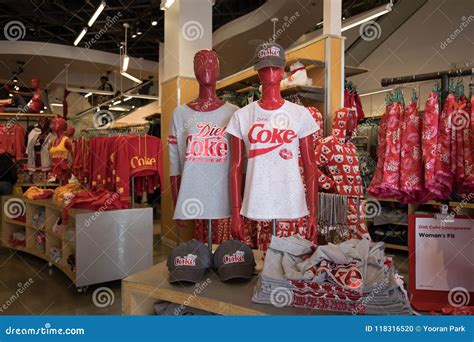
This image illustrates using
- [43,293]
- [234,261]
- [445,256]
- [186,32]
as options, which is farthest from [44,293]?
[186,32]

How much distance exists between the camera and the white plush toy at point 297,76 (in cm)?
360

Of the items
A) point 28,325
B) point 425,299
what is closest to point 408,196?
point 425,299

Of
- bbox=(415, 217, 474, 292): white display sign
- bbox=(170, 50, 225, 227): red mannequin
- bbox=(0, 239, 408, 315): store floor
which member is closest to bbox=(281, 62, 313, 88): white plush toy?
bbox=(170, 50, 225, 227): red mannequin

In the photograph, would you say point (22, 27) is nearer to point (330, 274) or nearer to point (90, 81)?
point (90, 81)

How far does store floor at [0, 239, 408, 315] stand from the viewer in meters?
3.31

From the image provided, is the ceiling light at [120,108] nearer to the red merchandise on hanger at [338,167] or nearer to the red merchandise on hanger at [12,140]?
the red merchandise on hanger at [12,140]

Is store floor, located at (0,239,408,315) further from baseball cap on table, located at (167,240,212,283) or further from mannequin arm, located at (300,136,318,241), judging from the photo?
baseball cap on table, located at (167,240,212,283)

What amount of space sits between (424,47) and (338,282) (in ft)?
20.9

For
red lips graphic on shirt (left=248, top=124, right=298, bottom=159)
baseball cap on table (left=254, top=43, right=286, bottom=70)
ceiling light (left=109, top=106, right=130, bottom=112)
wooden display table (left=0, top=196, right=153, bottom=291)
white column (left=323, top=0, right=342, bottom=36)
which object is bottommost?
wooden display table (left=0, top=196, right=153, bottom=291)

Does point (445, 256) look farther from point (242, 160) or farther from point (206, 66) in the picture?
point (206, 66)

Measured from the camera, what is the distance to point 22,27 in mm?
9781

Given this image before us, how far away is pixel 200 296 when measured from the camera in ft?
4.59

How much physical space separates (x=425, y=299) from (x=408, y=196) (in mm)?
590

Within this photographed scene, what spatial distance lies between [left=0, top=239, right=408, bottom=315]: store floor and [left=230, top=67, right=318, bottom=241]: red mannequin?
1.87m
